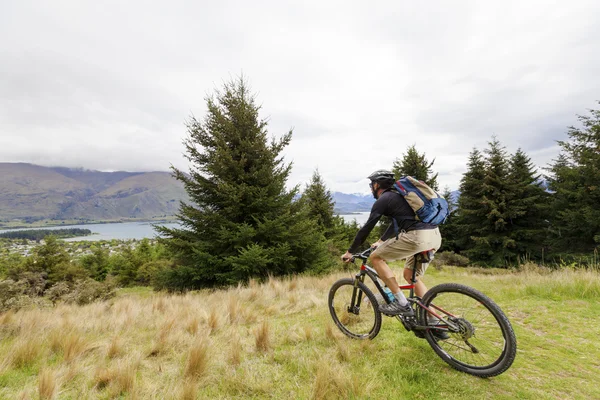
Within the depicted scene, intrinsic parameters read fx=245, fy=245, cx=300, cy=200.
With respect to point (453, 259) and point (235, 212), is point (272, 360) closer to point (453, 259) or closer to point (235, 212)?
point (235, 212)

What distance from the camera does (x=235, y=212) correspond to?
1088 centimetres

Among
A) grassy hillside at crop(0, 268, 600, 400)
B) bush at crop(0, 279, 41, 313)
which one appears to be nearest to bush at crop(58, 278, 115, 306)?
bush at crop(0, 279, 41, 313)

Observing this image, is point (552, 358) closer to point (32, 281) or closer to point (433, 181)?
point (433, 181)

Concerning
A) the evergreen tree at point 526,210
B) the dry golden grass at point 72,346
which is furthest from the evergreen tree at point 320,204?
the dry golden grass at point 72,346

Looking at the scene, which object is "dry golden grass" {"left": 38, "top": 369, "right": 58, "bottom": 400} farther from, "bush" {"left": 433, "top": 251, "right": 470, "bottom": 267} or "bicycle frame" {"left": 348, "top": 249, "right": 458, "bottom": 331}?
"bush" {"left": 433, "top": 251, "right": 470, "bottom": 267}

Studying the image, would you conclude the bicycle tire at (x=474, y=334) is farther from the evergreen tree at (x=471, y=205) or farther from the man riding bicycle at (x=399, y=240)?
the evergreen tree at (x=471, y=205)

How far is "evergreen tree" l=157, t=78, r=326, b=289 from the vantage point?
409 inches

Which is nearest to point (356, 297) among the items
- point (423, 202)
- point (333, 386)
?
point (333, 386)

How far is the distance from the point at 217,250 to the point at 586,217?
26309mm

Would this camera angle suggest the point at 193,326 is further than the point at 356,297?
Yes

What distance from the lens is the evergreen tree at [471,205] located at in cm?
2572

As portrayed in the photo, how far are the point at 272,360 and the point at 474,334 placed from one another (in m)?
2.49

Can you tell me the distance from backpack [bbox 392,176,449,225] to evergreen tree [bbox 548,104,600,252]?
2436cm

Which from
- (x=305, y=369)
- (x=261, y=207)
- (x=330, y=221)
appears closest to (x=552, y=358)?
(x=305, y=369)
